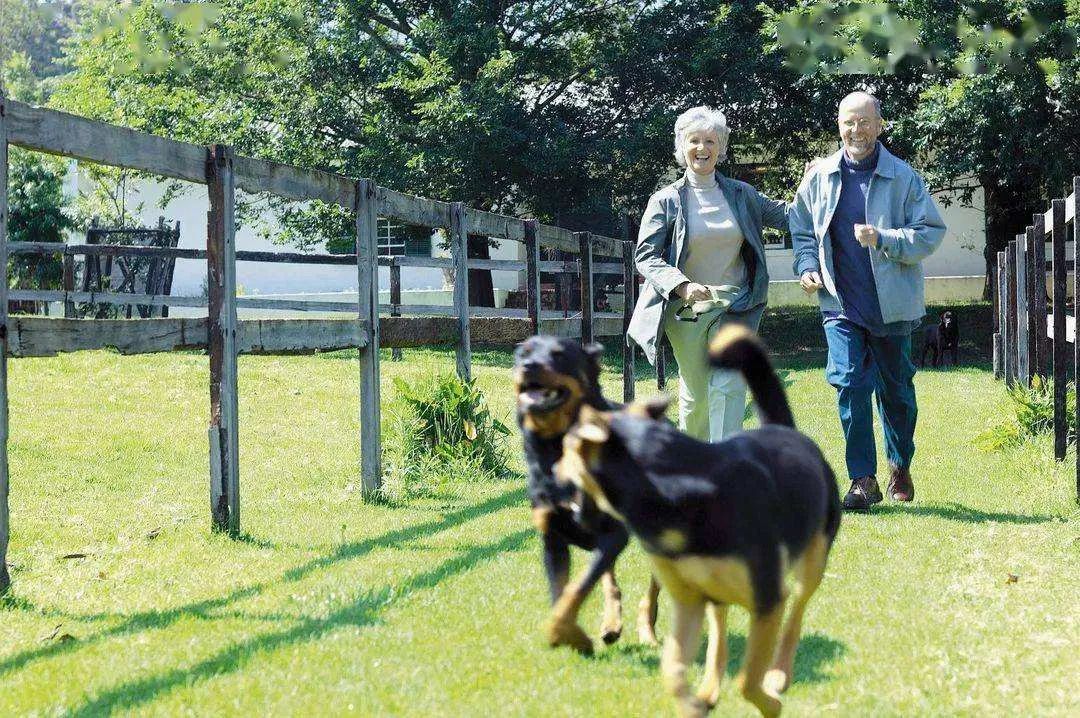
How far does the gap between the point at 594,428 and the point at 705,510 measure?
1.02 ft

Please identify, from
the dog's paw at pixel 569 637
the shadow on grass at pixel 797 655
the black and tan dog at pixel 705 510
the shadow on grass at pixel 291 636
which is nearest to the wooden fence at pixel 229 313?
the shadow on grass at pixel 291 636

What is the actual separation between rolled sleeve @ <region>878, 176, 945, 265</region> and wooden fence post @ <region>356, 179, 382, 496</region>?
121 inches

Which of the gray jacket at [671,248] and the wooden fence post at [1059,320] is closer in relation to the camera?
the gray jacket at [671,248]

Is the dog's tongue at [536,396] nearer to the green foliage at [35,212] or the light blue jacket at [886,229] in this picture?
the light blue jacket at [886,229]

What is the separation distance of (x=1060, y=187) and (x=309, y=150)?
13.4 metres

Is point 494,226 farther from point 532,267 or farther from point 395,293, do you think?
point 395,293

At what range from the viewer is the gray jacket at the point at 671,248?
6.19 m

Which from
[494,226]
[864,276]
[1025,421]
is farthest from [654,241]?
[1025,421]

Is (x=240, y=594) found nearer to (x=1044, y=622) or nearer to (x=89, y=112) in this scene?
(x=1044, y=622)

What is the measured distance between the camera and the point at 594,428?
2.55 m

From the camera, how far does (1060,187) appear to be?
19.4 meters

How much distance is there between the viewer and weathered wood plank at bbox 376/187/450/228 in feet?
25.3

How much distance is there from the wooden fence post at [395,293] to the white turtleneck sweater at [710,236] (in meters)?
8.99

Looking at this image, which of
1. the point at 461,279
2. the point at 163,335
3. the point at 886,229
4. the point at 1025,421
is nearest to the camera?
the point at 163,335
